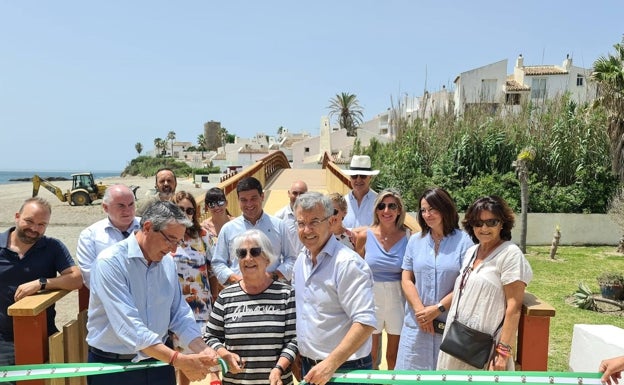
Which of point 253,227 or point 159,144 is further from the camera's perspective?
point 159,144

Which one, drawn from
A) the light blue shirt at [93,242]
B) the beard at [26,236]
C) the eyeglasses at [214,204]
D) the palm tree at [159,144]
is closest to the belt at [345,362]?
the light blue shirt at [93,242]

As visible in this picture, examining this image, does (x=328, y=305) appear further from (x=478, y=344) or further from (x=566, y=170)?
(x=566, y=170)

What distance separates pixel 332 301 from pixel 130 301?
980mm

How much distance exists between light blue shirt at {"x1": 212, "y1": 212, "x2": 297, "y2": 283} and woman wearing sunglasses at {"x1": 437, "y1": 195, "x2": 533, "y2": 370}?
1.22 meters

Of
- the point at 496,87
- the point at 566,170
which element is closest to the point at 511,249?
the point at 566,170

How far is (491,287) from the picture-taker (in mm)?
2418

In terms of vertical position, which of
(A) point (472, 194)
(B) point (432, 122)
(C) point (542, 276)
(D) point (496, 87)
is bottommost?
(C) point (542, 276)

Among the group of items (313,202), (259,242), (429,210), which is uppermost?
(313,202)

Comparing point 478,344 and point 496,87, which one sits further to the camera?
point 496,87

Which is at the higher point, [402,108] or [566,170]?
[402,108]

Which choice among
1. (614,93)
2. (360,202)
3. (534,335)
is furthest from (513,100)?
(534,335)

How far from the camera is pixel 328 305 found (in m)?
2.16

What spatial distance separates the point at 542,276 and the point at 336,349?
10.6 m

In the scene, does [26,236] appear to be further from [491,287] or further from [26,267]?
[491,287]
